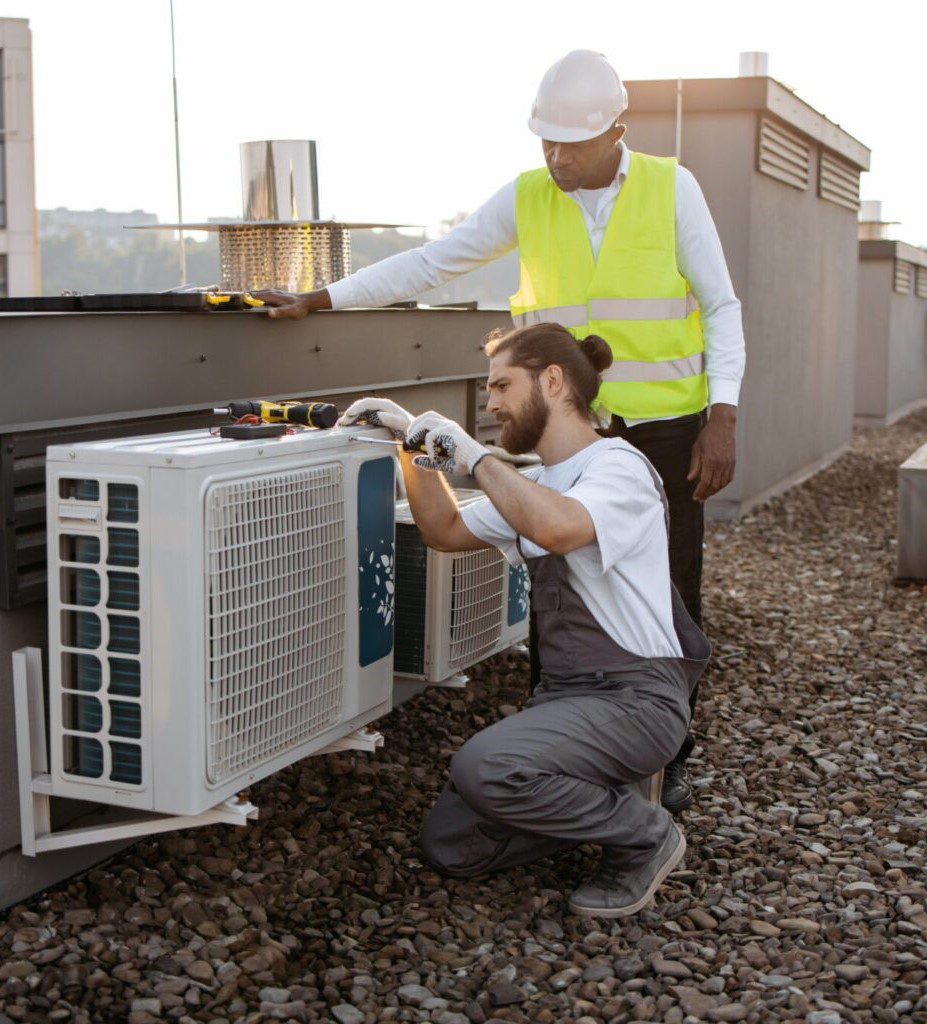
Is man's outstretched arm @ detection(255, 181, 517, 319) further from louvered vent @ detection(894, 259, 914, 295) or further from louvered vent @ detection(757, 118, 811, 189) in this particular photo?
louvered vent @ detection(894, 259, 914, 295)

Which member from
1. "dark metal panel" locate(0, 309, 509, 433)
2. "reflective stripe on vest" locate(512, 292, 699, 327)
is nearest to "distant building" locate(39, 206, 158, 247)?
"dark metal panel" locate(0, 309, 509, 433)

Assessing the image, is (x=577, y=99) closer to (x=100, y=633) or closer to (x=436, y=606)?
(x=436, y=606)

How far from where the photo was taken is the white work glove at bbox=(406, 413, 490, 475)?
2811 mm

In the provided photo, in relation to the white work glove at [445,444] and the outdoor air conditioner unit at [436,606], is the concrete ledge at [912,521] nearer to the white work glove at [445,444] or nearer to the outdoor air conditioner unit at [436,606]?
the outdoor air conditioner unit at [436,606]

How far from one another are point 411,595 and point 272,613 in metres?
0.93

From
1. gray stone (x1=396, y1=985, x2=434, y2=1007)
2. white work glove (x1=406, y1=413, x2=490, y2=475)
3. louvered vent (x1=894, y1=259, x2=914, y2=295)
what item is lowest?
gray stone (x1=396, y1=985, x2=434, y2=1007)

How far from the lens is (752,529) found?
8.06 meters

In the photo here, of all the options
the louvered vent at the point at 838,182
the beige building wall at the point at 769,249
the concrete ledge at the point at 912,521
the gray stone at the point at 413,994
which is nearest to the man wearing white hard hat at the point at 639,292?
the gray stone at the point at 413,994

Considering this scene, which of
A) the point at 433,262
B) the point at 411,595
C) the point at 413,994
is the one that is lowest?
the point at 413,994

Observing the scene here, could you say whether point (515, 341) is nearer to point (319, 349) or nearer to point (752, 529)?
point (319, 349)

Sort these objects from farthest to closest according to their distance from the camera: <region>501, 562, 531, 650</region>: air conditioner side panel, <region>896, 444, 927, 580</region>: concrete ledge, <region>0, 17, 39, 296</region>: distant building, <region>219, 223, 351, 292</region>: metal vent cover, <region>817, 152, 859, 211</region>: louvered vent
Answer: <region>0, 17, 39, 296</region>: distant building < <region>817, 152, 859, 211</region>: louvered vent < <region>896, 444, 927, 580</region>: concrete ledge < <region>219, 223, 351, 292</region>: metal vent cover < <region>501, 562, 531, 650</region>: air conditioner side panel

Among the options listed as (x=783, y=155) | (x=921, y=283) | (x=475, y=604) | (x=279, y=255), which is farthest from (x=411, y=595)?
(x=921, y=283)

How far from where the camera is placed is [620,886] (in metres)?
2.89

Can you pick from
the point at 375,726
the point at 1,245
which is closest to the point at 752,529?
the point at 375,726
